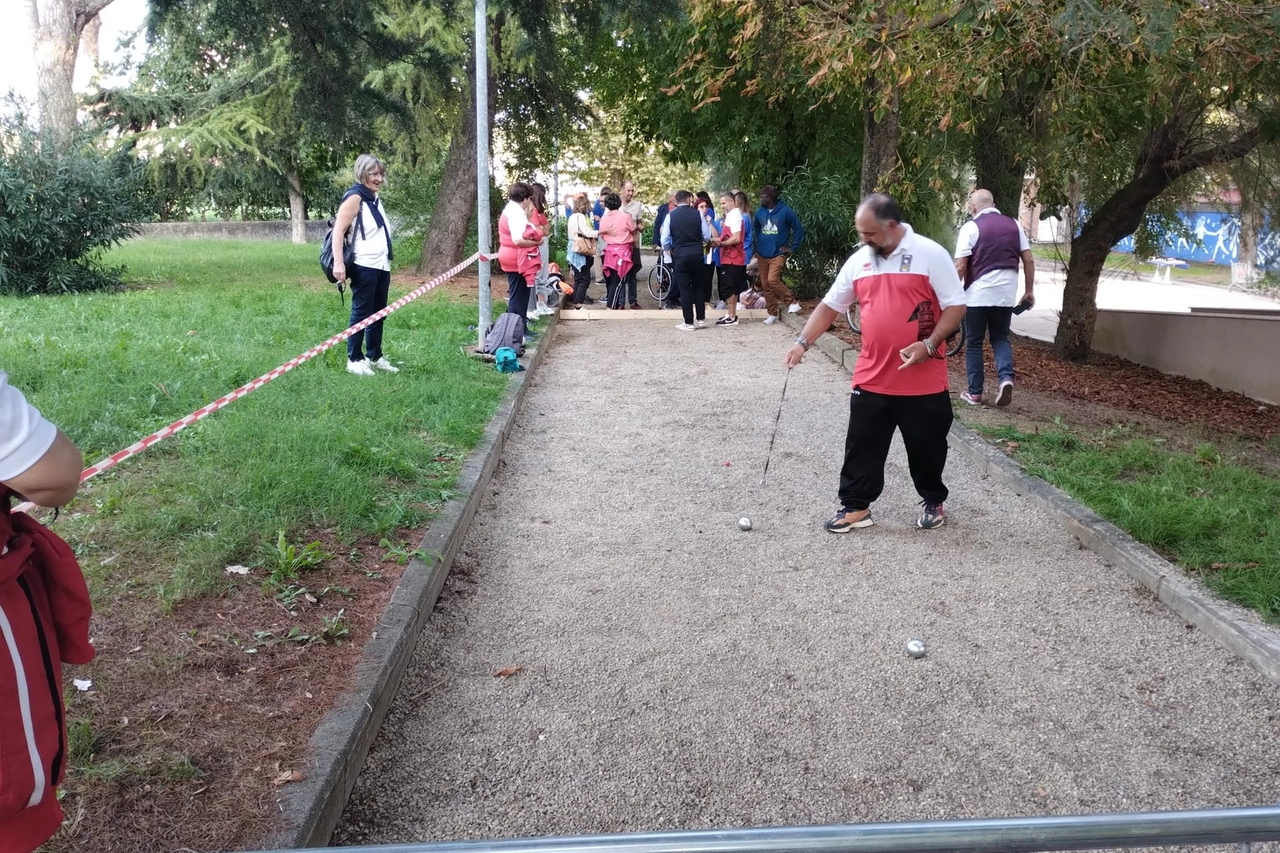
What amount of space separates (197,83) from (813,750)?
3874 cm

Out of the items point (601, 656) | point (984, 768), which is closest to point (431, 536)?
point (601, 656)

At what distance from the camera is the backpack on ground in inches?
439

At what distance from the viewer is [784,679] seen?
14.5 ft

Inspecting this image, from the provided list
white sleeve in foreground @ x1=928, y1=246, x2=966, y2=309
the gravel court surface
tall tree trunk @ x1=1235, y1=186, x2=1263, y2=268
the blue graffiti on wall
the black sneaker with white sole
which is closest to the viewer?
the gravel court surface

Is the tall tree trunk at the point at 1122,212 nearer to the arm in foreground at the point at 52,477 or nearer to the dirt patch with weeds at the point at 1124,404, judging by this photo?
the dirt patch with weeds at the point at 1124,404

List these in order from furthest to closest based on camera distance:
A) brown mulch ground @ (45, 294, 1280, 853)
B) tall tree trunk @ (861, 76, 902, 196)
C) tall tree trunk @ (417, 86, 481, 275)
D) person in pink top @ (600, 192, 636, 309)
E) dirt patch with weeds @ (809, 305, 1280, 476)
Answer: tall tree trunk @ (417, 86, 481, 275) < person in pink top @ (600, 192, 636, 309) < tall tree trunk @ (861, 76, 902, 196) < dirt patch with weeds @ (809, 305, 1280, 476) < brown mulch ground @ (45, 294, 1280, 853)

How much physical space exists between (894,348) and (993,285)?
3748 millimetres

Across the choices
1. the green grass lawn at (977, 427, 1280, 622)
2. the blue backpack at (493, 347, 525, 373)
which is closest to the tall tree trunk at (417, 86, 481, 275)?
the blue backpack at (493, 347, 525, 373)

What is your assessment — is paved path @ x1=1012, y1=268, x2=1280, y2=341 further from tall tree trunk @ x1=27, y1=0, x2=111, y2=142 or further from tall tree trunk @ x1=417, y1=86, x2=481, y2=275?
tall tree trunk @ x1=27, y1=0, x2=111, y2=142

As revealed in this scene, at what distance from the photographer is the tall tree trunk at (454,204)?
18.6 meters

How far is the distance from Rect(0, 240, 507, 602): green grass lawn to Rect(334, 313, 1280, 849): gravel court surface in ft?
2.51

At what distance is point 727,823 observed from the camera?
11.1 feet

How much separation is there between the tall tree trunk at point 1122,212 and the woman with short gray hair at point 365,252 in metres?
10.5

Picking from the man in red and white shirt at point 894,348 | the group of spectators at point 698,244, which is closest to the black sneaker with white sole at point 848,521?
the man in red and white shirt at point 894,348
